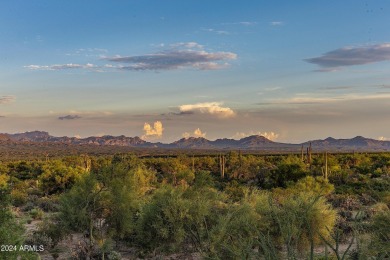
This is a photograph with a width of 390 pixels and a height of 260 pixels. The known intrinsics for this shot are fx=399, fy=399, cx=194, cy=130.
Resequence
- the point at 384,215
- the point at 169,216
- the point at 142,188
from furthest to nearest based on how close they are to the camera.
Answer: the point at 142,188, the point at 169,216, the point at 384,215

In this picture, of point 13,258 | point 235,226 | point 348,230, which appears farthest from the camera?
point 348,230

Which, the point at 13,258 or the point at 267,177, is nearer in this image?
the point at 13,258

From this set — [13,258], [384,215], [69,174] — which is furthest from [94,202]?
[69,174]

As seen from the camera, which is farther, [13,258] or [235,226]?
[235,226]

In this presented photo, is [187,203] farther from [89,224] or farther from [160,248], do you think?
[89,224]

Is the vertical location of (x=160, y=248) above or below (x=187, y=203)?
below

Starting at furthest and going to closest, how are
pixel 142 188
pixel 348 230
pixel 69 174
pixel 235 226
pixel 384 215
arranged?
pixel 69 174 < pixel 142 188 < pixel 348 230 < pixel 235 226 < pixel 384 215

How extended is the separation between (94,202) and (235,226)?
637cm

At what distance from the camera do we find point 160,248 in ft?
53.0

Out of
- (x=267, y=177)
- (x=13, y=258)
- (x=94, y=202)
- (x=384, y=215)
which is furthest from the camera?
(x=267, y=177)

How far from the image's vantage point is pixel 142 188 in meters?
24.0

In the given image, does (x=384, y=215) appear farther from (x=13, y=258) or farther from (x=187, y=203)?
(x=13, y=258)

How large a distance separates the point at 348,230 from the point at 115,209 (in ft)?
39.7

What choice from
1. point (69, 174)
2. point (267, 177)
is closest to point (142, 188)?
point (69, 174)
